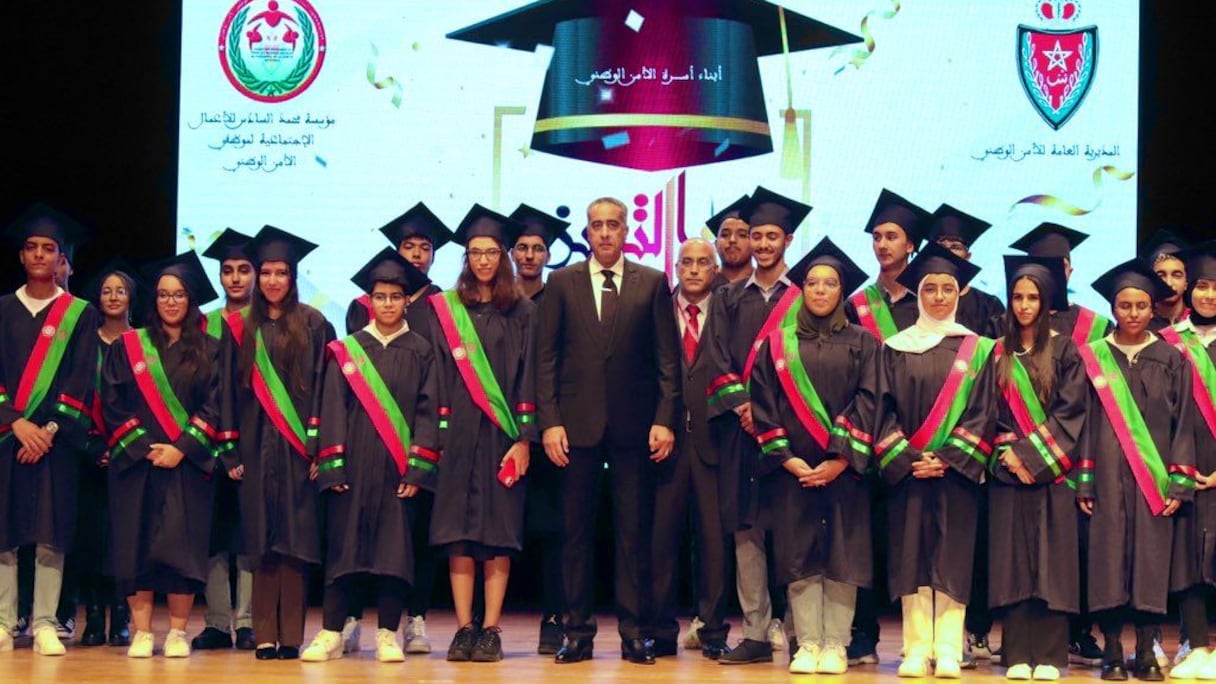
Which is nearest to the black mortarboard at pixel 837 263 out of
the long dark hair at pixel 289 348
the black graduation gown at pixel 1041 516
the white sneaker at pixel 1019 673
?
the black graduation gown at pixel 1041 516

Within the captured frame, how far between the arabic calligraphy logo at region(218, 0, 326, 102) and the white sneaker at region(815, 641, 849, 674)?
13.8ft

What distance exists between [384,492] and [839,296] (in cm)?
187

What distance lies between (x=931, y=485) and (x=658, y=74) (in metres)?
3.21

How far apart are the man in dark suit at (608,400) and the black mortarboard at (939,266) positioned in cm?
94

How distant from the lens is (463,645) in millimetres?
6770

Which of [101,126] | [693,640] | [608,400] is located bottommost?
[693,640]

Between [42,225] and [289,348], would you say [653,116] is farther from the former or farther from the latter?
[42,225]

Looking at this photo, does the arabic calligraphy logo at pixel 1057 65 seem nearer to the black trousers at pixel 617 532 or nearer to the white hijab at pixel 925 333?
the white hijab at pixel 925 333

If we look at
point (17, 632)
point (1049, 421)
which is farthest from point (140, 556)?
point (1049, 421)

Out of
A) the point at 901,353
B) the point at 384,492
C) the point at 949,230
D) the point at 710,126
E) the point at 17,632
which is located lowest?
the point at 17,632

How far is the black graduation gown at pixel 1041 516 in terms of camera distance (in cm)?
647

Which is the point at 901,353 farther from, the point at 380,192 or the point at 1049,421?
the point at 380,192

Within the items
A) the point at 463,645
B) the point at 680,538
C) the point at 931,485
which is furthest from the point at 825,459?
the point at 463,645

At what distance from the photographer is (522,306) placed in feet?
23.0
